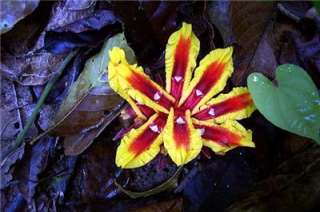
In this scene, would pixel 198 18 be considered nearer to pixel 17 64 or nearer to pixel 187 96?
pixel 187 96

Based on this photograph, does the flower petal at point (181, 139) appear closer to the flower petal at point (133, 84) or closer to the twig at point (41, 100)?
the flower petal at point (133, 84)

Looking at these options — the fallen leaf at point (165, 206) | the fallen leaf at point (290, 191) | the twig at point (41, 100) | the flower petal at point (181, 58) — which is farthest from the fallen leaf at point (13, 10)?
the fallen leaf at point (290, 191)

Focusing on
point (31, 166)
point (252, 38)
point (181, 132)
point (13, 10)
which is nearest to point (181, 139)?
point (181, 132)

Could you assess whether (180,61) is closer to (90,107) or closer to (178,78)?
(178,78)

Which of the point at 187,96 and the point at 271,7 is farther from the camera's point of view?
the point at 271,7

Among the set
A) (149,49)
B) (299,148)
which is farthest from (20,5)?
(299,148)

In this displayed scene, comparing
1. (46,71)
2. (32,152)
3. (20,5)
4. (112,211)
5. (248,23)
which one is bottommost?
(112,211)

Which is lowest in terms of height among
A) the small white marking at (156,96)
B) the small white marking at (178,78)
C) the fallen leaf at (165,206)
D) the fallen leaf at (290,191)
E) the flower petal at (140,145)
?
the fallen leaf at (165,206)

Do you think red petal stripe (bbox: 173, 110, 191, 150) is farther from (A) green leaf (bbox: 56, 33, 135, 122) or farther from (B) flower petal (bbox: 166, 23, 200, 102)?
(A) green leaf (bbox: 56, 33, 135, 122)
